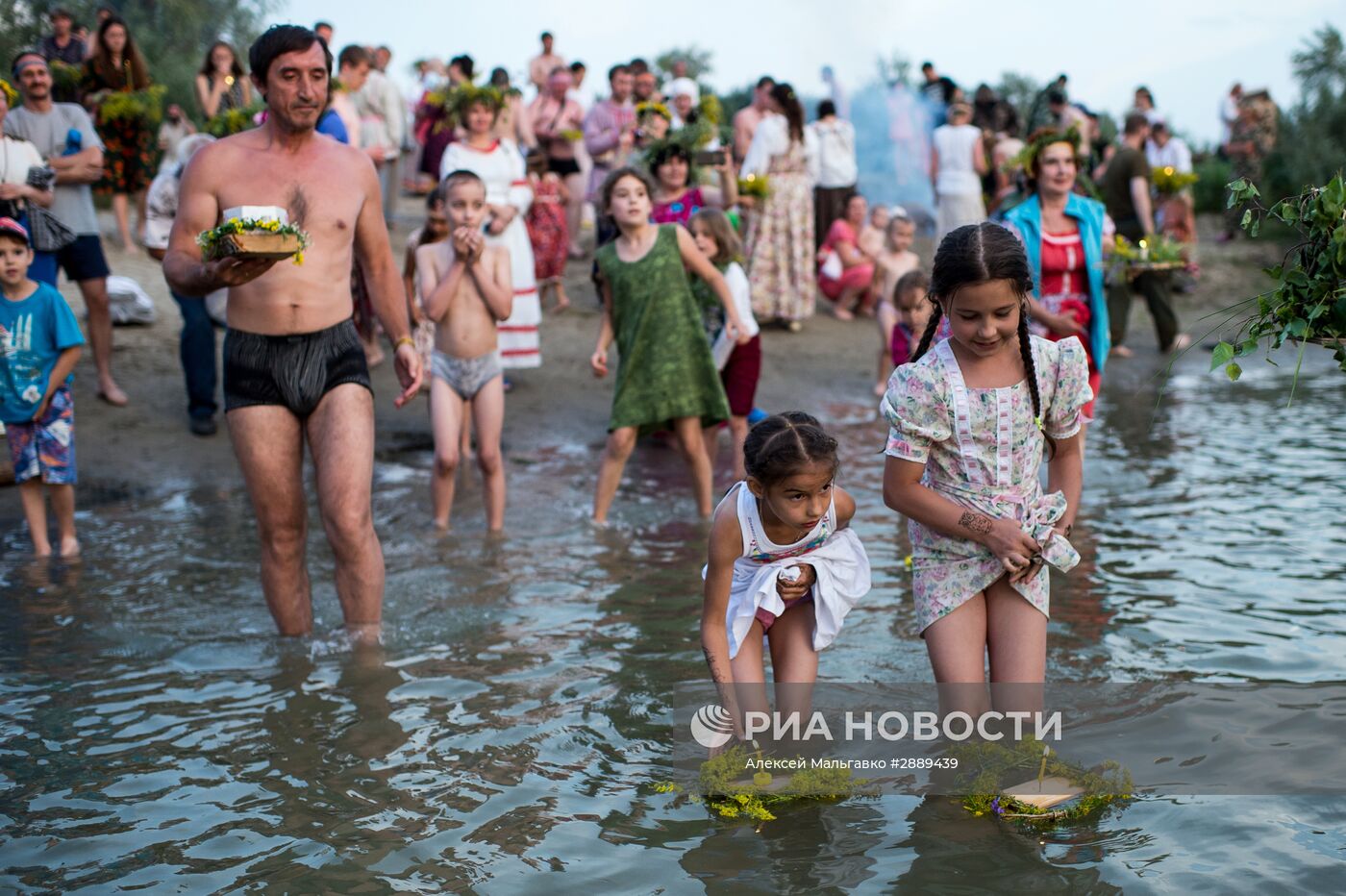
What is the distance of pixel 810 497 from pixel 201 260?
2.69 meters

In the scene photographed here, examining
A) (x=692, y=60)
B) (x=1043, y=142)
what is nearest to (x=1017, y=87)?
(x=692, y=60)

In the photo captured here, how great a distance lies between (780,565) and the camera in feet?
14.3

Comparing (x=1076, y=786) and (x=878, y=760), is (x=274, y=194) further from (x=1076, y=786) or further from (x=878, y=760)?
(x=1076, y=786)

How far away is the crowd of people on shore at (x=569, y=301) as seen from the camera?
418 centimetres

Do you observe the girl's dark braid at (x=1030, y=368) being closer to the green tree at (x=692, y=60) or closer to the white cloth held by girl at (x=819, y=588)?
the white cloth held by girl at (x=819, y=588)

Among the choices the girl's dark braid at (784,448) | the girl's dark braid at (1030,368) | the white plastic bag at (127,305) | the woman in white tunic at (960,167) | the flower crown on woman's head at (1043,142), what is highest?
the woman in white tunic at (960,167)

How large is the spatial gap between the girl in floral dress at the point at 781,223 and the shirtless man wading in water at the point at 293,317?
9.51 m

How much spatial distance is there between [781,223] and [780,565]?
36.5ft

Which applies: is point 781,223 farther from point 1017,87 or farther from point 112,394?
point 1017,87

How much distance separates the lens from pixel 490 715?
5.14 metres

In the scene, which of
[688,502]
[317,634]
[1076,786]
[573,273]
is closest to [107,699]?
[317,634]

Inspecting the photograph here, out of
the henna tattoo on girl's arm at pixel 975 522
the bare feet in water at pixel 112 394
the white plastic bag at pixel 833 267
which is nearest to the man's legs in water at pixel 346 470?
the henna tattoo on girl's arm at pixel 975 522

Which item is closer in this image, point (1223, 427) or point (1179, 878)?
point (1179, 878)

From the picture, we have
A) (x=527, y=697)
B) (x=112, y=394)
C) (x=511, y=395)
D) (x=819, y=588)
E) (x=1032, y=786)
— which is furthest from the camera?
(x=511, y=395)
